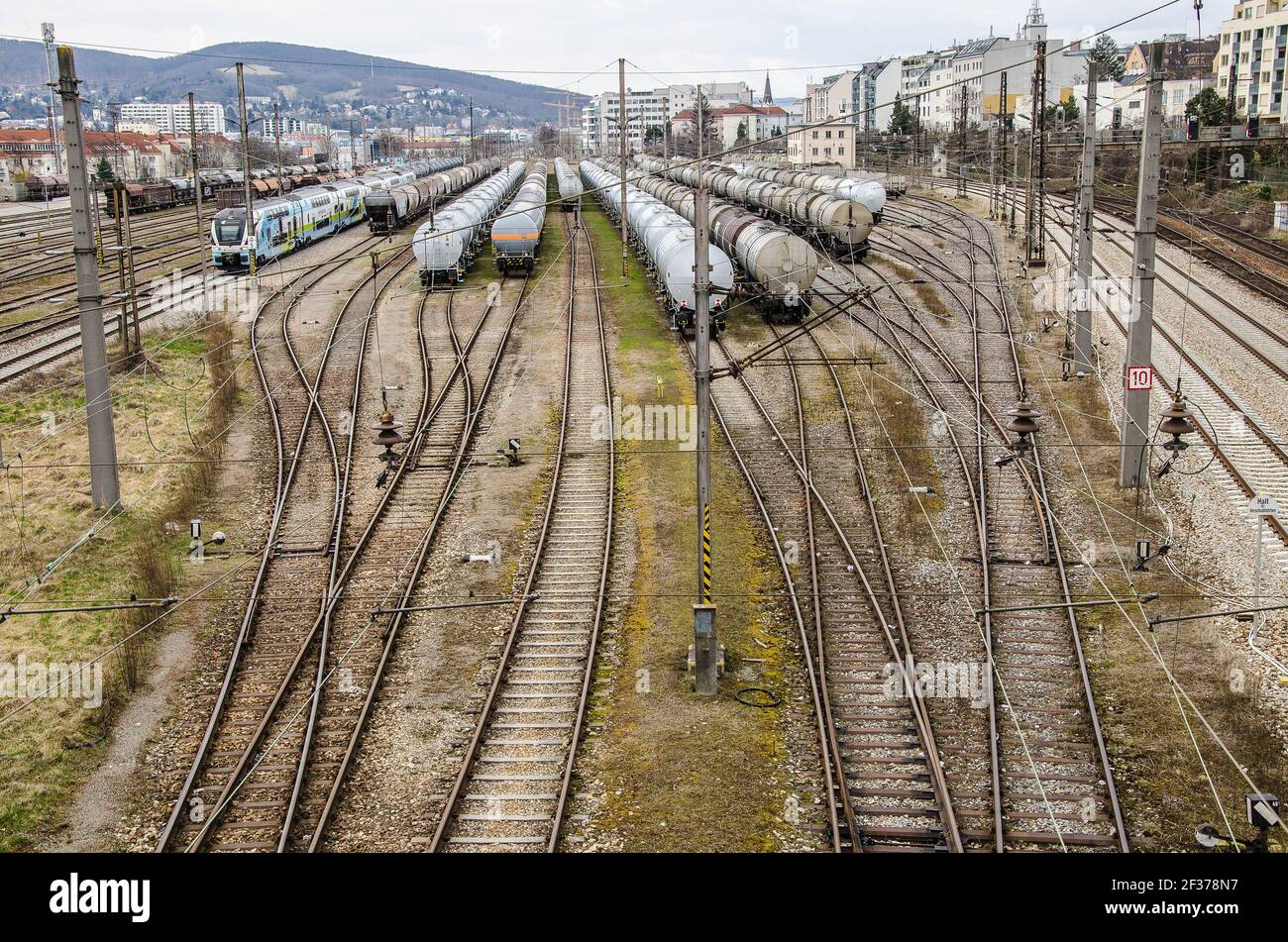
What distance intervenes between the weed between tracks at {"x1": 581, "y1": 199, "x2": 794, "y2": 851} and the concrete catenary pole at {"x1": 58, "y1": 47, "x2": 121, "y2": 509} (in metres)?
8.72

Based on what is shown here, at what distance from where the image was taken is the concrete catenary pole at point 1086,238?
24531 mm

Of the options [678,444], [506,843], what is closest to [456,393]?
[678,444]

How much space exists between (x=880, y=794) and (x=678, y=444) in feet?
42.9

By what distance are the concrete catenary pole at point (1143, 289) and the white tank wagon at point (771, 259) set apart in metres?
9.72

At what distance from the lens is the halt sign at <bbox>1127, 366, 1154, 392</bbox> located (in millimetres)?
19844

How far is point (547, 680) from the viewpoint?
1440 centimetres

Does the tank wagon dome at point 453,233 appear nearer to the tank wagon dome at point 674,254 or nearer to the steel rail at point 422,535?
the steel rail at point 422,535

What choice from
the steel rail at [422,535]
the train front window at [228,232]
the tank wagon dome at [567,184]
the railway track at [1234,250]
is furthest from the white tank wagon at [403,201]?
the railway track at [1234,250]

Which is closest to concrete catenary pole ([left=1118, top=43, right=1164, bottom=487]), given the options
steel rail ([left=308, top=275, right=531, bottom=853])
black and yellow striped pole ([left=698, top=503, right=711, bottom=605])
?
black and yellow striped pole ([left=698, top=503, right=711, bottom=605])

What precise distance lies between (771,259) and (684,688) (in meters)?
19.3

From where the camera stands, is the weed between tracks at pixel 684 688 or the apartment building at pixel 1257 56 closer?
the weed between tracks at pixel 684 688

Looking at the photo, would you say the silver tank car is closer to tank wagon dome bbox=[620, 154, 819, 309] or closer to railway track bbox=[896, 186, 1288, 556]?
tank wagon dome bbox=[620, 154, 819, 309]

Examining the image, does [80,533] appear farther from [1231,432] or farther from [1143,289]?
[1231,432]

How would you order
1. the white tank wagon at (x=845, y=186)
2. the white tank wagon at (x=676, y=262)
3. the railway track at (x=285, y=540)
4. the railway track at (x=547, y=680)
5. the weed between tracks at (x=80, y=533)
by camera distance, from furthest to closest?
the white tank wagon at (x=845, y=186)
the white tank wagon at (x=676, y=262)
the weed between tracks at (x=80, y=533)
the railway track at (x=285, y=540)
the railway track at (x=547, y=680)
